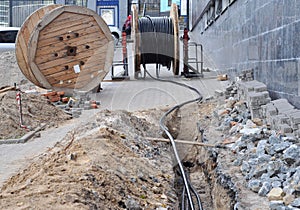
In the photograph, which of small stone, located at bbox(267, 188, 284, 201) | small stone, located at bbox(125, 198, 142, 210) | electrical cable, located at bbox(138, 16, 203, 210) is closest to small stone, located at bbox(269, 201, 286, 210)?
small stone, located at bbox(267, 188, 284, 201)

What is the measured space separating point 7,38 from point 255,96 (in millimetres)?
13702

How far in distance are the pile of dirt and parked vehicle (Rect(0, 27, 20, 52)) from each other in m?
9.23

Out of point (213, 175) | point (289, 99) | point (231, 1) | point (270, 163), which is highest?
point (231, 1)

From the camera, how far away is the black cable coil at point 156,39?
579 inches

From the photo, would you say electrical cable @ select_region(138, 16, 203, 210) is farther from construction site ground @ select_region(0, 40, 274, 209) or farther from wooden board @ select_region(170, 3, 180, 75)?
construction site ground @ select_region(0, 40, 274, 209)

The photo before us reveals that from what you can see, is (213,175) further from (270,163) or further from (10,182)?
(10,182)

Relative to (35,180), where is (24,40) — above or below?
above

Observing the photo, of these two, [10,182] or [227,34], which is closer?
[10,182]

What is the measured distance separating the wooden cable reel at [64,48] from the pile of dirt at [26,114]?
0.87 m

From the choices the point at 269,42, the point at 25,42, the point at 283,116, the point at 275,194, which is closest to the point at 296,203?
the point at 275,194

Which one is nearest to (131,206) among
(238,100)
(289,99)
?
(289,99)

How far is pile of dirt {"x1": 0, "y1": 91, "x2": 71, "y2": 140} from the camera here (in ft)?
25.9

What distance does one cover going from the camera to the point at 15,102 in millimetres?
9188

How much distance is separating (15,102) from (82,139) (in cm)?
330
